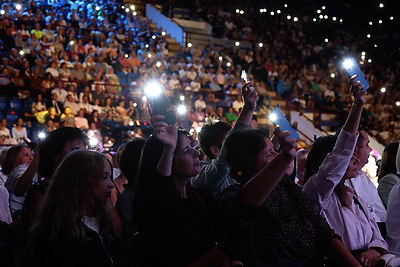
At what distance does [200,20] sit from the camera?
21406mm

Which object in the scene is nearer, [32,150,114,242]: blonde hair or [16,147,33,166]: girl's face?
[32,150,114,242]: blonde hair


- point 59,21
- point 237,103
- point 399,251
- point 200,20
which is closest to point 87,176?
point 399,251

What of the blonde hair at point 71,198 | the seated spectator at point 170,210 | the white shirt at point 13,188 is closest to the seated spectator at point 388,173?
the seated spectator at point 170,210

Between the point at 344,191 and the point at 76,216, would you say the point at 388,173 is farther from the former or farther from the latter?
the point at 76,216

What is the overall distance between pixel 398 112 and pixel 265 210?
1370 centimetres

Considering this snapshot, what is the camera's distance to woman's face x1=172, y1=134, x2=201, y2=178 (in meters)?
2.64

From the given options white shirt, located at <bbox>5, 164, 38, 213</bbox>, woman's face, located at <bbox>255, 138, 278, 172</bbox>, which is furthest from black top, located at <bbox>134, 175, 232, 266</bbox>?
white shirt, located at <bbox>5, 164, 38, 213</bbox>

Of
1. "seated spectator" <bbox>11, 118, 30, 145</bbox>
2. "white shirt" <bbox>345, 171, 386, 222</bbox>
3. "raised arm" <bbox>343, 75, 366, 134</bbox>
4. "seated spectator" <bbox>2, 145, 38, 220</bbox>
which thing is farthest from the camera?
"seated spectator" <bbox>11, 118, 30, 145</bbox>

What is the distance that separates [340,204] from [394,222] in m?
0.51

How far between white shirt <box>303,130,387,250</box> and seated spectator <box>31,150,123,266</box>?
4.10 ft

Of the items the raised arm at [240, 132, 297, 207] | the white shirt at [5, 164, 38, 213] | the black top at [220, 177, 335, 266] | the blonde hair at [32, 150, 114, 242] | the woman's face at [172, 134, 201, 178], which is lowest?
the white shirt at [5, 164, 38, 213]

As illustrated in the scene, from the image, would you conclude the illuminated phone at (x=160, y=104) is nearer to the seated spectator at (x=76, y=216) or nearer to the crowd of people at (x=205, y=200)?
the crowd of people at (x=205, y=200)

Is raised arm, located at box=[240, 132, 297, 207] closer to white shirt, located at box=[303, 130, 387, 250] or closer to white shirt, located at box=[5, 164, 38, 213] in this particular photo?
white shirt, located at box=[303, 130, 387, 250]

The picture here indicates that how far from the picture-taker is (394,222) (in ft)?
11.3
